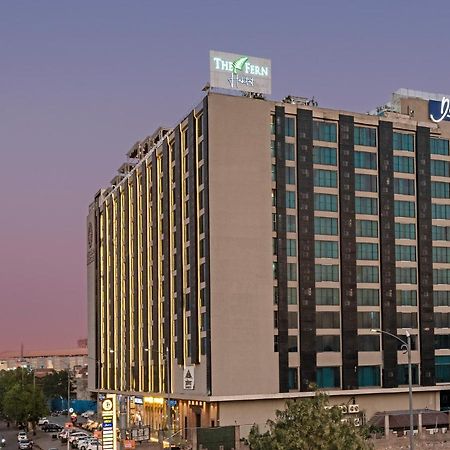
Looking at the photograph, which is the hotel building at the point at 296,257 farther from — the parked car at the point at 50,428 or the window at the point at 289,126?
the parked car at the point at 50,428

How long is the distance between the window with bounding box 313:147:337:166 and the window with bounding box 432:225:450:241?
59.6 ft

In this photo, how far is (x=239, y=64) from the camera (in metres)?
112

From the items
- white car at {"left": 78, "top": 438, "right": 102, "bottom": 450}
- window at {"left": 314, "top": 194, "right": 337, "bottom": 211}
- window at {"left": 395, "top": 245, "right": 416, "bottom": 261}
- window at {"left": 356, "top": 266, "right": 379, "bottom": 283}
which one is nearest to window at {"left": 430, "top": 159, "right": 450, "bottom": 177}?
window at {"left": 395, "top": 245, "right": 416, "bottom": 261}

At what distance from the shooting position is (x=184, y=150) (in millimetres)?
117375

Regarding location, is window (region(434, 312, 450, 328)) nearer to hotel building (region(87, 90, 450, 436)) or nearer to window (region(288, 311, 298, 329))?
hotel building (region(87, 90, 450, 436))

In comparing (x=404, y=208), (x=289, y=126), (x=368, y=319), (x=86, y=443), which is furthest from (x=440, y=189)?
(x=86, y=443)

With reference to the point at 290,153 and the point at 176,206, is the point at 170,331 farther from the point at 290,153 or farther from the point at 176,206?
the point at 290,153

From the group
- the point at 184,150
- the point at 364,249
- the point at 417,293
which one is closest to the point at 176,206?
the point at 184,150

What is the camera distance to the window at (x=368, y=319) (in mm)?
114562

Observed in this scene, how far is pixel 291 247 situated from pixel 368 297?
13.2 metres

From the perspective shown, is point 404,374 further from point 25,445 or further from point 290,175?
point 25,445

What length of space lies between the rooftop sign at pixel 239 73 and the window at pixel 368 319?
31.9m

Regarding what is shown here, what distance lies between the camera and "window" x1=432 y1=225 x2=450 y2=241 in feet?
398

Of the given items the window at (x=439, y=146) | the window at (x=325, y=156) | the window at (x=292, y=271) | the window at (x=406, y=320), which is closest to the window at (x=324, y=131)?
the window at (x=325, y=156)
